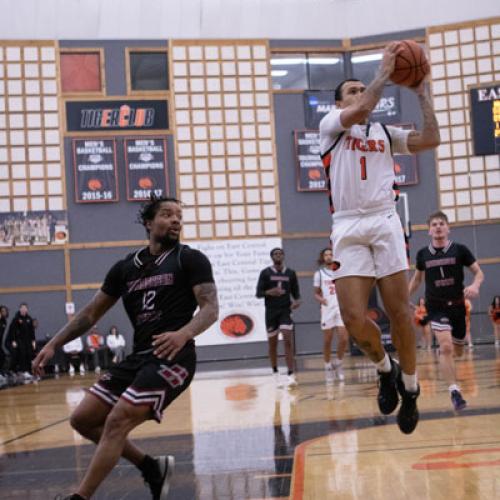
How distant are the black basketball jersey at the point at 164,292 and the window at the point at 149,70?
1977 cm

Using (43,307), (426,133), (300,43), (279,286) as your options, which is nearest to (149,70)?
(300,43)

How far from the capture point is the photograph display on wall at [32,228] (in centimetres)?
2341

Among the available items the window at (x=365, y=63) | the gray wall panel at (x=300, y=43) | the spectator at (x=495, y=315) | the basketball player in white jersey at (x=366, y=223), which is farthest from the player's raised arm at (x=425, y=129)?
the gray wall panel at (x=300, y=43)

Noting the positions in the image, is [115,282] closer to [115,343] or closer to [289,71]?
[115,343]

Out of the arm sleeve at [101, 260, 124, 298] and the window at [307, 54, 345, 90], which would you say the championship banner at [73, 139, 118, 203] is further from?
the arm sleeve at [101, 260, 124, 298]

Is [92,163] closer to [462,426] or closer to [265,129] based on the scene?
[265,129]

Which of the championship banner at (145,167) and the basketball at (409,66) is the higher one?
the championship banner at (145,167)

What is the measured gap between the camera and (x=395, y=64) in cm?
535

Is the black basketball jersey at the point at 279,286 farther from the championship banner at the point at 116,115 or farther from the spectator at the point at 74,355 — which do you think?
the championship banner at the point at 116,115

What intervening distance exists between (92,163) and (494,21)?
Result: 11.4 meters

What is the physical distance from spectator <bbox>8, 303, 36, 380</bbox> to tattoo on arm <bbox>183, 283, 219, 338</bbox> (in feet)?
53.3

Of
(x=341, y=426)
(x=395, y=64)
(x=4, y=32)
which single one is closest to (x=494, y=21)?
(x=4, y=32)

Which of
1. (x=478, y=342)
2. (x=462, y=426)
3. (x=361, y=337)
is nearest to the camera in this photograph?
(x=361, y=337)

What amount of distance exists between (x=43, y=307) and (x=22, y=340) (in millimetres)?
3028
